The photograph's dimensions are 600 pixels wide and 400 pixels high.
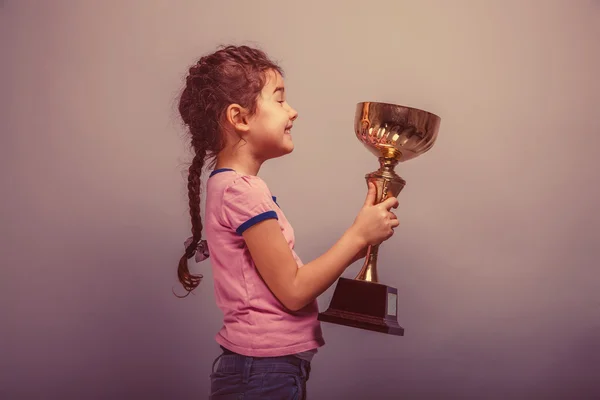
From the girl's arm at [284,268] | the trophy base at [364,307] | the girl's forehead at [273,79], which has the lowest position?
the trophy base at [364,307]

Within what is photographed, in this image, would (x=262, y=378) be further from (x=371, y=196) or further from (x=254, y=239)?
(x=371, y=196)

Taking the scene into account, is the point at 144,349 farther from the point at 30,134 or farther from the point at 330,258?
the point at 330,258

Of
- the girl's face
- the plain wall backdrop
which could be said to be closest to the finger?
the girl's face

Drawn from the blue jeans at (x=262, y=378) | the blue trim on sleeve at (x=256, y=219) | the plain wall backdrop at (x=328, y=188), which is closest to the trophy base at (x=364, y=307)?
the blue jeans at (x=262, y=378)

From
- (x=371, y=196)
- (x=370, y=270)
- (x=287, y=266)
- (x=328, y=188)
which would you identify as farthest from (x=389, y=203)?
(x=328, y=188)

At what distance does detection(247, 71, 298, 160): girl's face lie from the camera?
1.29 metres

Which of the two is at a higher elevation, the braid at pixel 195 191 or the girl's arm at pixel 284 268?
the braid at pixel 195 191

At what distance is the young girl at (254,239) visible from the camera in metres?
1.19

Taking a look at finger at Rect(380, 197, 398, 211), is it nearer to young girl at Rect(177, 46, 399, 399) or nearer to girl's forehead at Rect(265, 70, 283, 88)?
young girl at Rect(177, 46, 399, 399)

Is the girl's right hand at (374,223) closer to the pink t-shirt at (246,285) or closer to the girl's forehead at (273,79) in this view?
the pink t-shirt at (246,285)

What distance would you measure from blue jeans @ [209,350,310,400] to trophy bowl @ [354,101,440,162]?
1.59 feet

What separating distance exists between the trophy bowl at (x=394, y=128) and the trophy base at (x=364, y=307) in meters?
0.29

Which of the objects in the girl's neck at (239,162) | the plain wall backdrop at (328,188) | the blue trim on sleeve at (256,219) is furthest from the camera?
the plain wall backdrop at (328,188)

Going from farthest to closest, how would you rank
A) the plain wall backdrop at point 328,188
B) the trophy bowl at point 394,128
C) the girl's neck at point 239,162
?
1. the plain wall backdrop at point 328,188
2. the trophy bowl at point 394,128
3. the girl's neck at point 239,162
